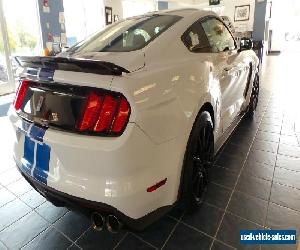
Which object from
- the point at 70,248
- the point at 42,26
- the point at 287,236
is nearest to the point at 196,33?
the point at 287,236

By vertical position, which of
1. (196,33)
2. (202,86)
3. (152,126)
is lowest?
(152,126)

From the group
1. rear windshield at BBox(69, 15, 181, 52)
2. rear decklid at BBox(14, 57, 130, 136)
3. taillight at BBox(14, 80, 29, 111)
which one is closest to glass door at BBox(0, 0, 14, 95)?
rear windshield at BBox(69, 15, 181, 52)

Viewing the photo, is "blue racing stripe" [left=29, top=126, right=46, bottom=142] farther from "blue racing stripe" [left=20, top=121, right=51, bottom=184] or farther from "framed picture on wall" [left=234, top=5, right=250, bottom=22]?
"framed picture on wall" [left=234, top=5, right=250, bottom=22]

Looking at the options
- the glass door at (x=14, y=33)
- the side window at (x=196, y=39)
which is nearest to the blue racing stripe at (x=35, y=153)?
the side window at (x=196, y=39)

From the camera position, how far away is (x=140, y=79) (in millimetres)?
1205

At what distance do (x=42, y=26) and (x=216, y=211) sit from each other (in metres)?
6.34

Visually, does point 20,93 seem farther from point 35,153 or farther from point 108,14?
point 108,14

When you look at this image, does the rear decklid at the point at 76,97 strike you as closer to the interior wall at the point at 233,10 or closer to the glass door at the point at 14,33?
the glass door at the point at 14,33

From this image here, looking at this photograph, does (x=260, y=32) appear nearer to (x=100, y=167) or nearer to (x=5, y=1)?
(x=5, y=1)

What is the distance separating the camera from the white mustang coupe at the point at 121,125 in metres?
1.15

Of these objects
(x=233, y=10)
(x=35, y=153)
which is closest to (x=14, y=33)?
(x=35, y=153)

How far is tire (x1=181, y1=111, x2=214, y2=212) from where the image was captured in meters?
1.53

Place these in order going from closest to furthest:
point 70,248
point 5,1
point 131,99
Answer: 1. point 131,99
2. point 70,248
3. point 5,1

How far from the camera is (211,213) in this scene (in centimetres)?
180
